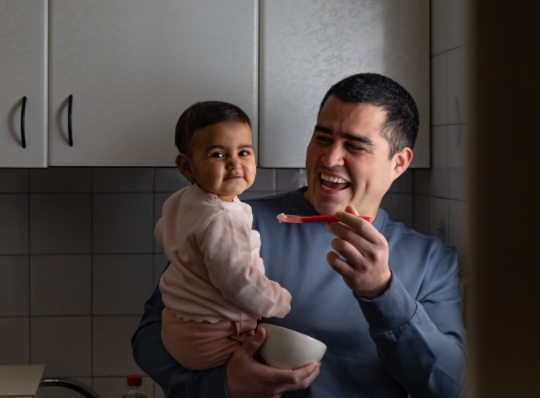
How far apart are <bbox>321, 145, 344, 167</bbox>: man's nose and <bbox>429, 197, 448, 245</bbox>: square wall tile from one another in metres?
0.49

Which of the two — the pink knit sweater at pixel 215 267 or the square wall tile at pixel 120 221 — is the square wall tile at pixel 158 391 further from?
the pink knit sweater at pixel 215 267

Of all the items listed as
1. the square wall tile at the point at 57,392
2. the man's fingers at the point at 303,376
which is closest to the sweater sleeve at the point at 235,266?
the man's fingers at the point at 303,376

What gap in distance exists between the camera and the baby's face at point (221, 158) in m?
1.12

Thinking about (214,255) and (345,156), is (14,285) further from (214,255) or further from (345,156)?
(345,156)

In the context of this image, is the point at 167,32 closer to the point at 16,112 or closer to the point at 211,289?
the point at 16,112

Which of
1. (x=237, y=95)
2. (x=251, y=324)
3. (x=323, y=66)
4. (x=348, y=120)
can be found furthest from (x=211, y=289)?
(x=323, y=66)

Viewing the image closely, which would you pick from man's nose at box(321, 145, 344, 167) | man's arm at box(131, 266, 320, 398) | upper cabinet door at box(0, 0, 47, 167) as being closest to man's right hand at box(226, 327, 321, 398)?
man's arm at box(131, 266, 320, 398)

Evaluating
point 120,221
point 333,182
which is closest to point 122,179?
point 120,221

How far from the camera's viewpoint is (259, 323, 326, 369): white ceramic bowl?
3.38ft

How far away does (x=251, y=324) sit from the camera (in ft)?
3.72

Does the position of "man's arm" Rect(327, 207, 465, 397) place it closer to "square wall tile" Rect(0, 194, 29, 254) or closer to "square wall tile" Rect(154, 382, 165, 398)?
"square wall tile" Rect(154, 382, 165, 398)

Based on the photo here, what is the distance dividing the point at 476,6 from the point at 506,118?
0.02 m

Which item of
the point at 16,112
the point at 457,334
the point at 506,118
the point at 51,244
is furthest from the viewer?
the point at 51,244

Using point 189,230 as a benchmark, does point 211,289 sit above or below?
below
